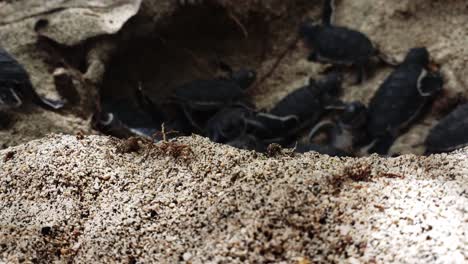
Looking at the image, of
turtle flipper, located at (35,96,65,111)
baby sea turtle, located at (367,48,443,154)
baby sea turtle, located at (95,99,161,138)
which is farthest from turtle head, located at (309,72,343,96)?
turtle flipper, located at (35,96,65,111)

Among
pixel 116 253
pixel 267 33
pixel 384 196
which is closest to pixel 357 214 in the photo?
pixel 384 196

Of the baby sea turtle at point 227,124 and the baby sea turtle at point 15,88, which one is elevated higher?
the baby sea turtle at point 15,88

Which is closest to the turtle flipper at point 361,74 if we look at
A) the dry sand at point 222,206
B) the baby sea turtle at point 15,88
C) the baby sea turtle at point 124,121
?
the baby sea turtle at point 124,121

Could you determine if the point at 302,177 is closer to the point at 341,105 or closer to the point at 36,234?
the point at 36,234

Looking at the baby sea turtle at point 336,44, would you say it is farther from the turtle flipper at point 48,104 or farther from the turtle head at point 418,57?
the turtle flipper at point 48,104

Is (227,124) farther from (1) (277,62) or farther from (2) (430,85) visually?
(2) (430,85)

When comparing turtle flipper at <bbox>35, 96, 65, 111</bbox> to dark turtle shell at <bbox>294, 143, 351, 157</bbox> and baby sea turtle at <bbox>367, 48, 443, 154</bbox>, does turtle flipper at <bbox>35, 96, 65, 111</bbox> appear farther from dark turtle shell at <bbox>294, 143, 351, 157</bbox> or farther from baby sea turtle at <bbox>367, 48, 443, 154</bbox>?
baby sea turtle at <bbox>367, 48, 443, 154</bbox>

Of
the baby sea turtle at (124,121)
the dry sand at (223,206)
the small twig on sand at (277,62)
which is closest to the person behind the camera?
the dry sand at (223,206)

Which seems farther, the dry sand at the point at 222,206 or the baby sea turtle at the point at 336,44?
the baby sea turtle at the point at 336,44
